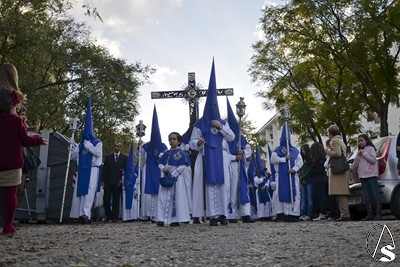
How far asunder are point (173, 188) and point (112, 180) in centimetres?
445

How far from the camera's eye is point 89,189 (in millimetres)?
14312

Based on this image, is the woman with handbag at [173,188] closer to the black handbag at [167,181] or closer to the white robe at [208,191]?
the black handbag at [167,181]

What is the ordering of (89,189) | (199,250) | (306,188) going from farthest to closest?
(89,189), (306,188), (199,250)

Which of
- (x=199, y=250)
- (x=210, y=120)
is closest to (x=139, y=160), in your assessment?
(x=210, y=120)

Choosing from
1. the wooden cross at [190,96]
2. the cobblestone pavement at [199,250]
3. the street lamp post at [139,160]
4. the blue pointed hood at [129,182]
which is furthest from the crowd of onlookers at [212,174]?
the wooden cross at [190,96]

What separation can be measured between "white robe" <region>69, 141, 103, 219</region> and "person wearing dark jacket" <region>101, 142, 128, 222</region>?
86 centimetres

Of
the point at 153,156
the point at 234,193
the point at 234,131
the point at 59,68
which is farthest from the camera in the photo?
the point at 59,68

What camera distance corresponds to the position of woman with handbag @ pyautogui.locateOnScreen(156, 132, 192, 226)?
11234 mm

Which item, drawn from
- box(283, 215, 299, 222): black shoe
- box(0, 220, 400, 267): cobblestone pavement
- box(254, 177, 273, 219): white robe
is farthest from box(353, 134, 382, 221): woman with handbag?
box(254, 177, 273, 219): white robe

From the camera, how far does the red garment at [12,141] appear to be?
7957 millimetres

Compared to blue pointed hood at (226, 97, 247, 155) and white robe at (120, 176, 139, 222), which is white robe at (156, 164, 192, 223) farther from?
white robe at (120, 176, 139, 222)

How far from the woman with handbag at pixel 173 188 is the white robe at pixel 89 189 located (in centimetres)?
330

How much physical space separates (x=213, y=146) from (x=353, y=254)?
5588 mm

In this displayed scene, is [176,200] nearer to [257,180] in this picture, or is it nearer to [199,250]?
[257,180]
